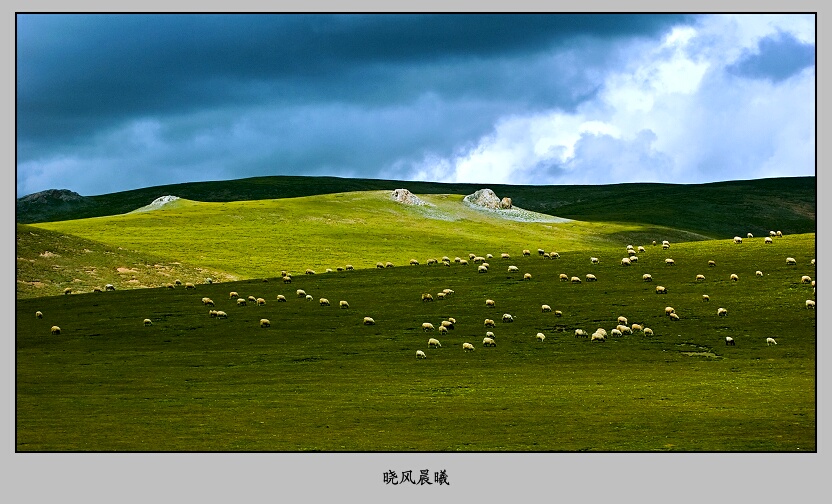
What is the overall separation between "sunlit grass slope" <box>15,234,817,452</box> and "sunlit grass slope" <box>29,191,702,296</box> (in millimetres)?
31642

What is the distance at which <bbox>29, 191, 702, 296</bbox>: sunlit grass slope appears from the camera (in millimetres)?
100938

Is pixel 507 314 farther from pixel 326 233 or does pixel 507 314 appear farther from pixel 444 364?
pixel 326 233

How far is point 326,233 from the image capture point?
4815 inches

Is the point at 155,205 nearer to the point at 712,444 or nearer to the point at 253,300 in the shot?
the point at 253,300

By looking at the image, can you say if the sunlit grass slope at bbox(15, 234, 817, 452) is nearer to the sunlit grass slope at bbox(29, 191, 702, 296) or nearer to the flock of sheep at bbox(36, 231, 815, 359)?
the flock of sheep at bbox(36, 231, 815, 359)

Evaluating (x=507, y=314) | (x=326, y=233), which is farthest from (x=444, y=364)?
(x=326, y=233)

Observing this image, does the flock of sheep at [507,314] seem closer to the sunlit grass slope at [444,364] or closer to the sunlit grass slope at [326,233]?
the sunlit grass slope at [444,364]

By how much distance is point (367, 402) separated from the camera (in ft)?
122

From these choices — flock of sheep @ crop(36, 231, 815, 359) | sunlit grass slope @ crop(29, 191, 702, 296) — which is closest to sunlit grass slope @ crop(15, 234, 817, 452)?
flock of sheep @ crop(36, 231, 815, 359)

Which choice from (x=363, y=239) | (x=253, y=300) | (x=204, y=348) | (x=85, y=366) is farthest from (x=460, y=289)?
(x=363, y=239)

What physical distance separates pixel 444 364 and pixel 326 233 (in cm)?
7959

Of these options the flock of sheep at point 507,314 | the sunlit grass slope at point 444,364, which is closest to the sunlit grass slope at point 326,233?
the flock of sheep at point 507,314

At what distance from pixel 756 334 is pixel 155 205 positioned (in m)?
124

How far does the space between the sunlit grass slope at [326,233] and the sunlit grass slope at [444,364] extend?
3164 centimetres
